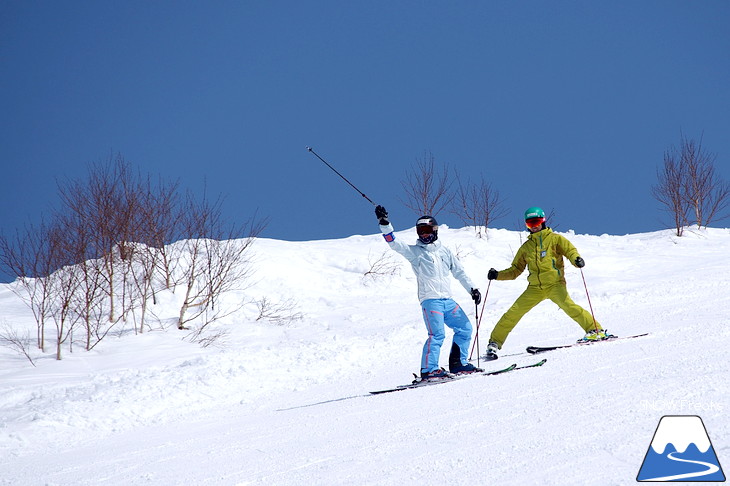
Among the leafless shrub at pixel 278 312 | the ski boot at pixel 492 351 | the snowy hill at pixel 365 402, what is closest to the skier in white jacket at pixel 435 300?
the snowy hill at pixel 365 402

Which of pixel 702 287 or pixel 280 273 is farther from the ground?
pixel 280 273

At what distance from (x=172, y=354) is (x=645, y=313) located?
28.5 feet

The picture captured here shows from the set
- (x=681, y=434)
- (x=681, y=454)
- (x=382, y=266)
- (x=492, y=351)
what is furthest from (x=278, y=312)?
(x=681, y=454)

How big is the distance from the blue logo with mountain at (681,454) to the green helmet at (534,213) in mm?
5051

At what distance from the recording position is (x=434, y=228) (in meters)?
7.28

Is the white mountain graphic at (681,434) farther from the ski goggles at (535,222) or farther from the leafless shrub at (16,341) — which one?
the leafless shrub at (16,341)

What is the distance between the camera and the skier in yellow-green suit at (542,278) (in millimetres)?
8180

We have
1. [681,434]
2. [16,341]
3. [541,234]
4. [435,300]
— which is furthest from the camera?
[16,341]

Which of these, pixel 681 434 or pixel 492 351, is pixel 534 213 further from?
pixel 681 434

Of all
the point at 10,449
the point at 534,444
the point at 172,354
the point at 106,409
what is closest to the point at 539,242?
the point at 534,444

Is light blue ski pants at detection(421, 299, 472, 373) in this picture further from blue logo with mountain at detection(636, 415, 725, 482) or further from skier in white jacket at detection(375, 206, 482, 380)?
blue logo with mountain at detection(636, 415, 725, 482)

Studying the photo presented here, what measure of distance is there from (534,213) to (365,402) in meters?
3.52

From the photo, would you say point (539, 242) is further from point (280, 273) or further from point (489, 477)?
point (280, 273)

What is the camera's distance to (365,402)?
Result: 21.0ft
